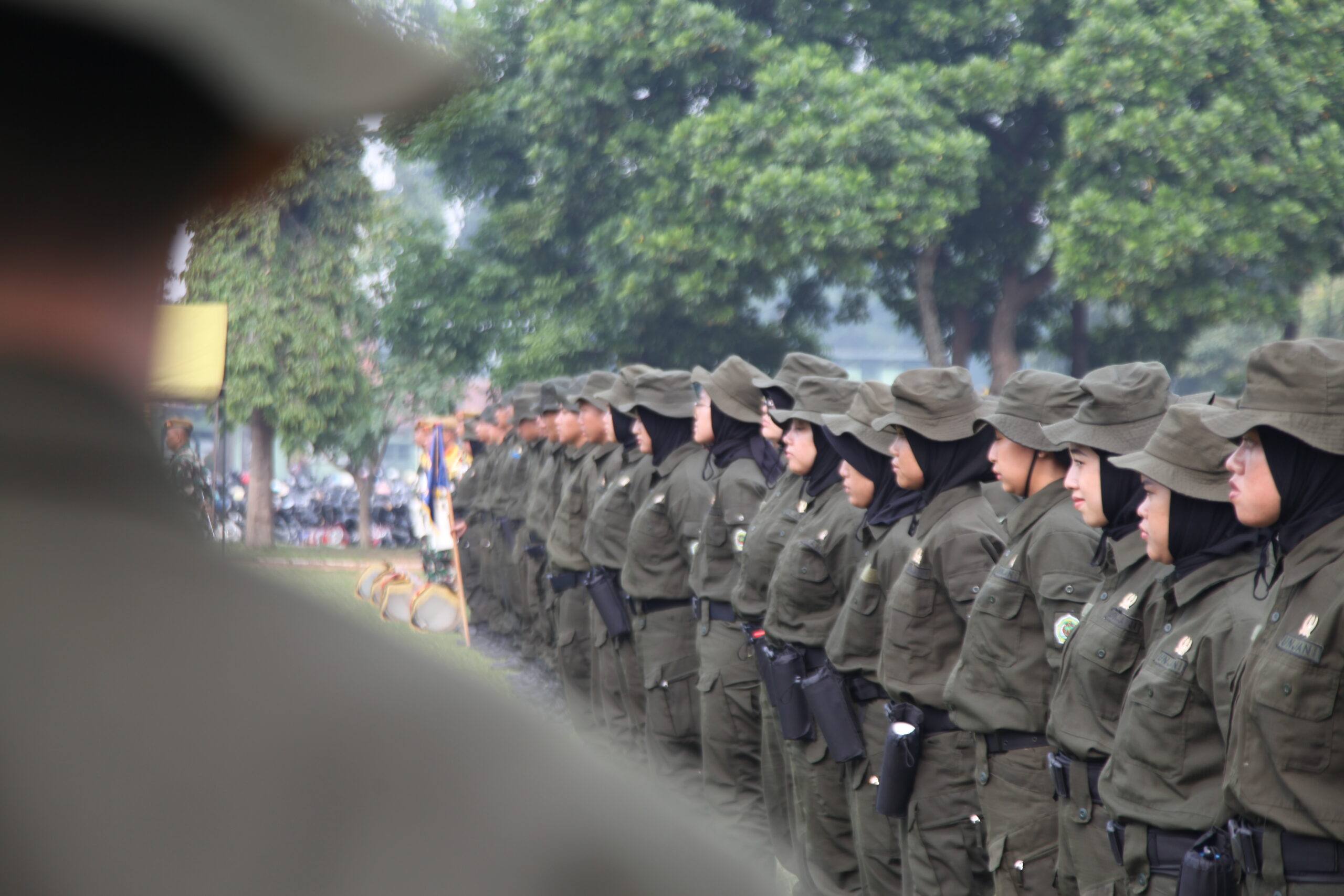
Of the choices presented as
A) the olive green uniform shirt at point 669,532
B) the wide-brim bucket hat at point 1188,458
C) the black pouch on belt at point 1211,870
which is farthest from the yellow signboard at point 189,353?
the olive green uniform shirt at point 669,532

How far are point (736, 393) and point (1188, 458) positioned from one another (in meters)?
3.72

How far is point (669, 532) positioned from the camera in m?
7.50

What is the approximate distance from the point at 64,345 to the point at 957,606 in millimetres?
4166

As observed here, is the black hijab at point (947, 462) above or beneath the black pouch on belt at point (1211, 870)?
above

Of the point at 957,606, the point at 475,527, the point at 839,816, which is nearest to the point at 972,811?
the point at 957,606

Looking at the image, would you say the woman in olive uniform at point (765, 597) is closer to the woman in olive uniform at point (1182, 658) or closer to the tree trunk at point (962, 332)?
the woman in olive uniform at point (1182, 658)

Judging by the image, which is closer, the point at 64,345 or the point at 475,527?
the point at 64,345

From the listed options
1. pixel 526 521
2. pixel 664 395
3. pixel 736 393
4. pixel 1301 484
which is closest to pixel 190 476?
pixel 1301 484

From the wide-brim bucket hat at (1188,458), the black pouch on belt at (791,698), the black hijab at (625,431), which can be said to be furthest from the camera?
the black hijab at (625,431)

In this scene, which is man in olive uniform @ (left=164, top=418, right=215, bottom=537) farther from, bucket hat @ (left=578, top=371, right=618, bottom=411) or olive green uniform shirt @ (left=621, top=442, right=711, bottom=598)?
bucket hat @ (left=578, top=371, right=618, bottom=411)

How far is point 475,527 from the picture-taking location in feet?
51.2

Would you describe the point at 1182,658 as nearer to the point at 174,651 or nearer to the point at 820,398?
the point at 820,398

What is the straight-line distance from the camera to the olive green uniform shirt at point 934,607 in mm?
4551

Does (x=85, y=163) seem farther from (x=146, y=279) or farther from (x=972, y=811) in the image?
(x=972, y=811)
